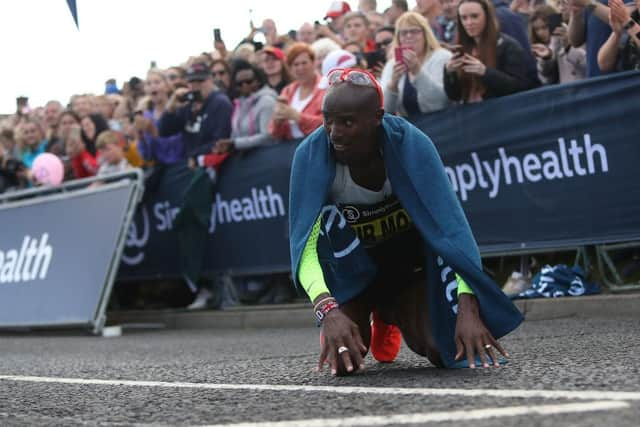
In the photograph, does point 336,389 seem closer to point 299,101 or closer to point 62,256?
point 299,101

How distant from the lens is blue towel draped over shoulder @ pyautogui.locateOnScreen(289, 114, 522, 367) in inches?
201

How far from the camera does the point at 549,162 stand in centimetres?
995

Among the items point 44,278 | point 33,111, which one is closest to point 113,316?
point 44,278

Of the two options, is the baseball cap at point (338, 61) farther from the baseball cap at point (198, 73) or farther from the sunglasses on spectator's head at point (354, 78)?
the sunglasses on spectator's head at point (354, 78)

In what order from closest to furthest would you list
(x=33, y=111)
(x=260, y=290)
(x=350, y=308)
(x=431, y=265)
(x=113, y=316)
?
(x=431, y=265) < (x=350, y=308) < (x=260, y=290) < (x=113, y=316) < (x=33, y=111)

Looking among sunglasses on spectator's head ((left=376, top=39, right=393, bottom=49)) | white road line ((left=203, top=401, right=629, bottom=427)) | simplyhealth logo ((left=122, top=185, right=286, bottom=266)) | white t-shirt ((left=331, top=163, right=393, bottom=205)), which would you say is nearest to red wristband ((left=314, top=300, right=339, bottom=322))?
white t-shirt ((left=331, top=163, right=393, bottom=205))

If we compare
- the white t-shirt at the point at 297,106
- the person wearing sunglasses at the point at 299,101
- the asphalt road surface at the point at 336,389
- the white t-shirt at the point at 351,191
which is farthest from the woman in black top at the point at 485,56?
the white t-shirt at the point at 351,191

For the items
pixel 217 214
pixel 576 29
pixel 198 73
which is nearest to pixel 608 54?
pixel 576 29

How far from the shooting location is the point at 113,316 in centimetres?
1487

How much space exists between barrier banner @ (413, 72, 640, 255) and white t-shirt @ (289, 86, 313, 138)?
1.75m

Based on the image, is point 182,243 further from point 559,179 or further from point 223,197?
point 559,179

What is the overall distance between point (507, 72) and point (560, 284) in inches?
77.4

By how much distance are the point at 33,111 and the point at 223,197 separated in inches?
298

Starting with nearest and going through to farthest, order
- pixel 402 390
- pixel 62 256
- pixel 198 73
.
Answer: pixel 402 390 → pixel 62 256 → pixel 198 73
